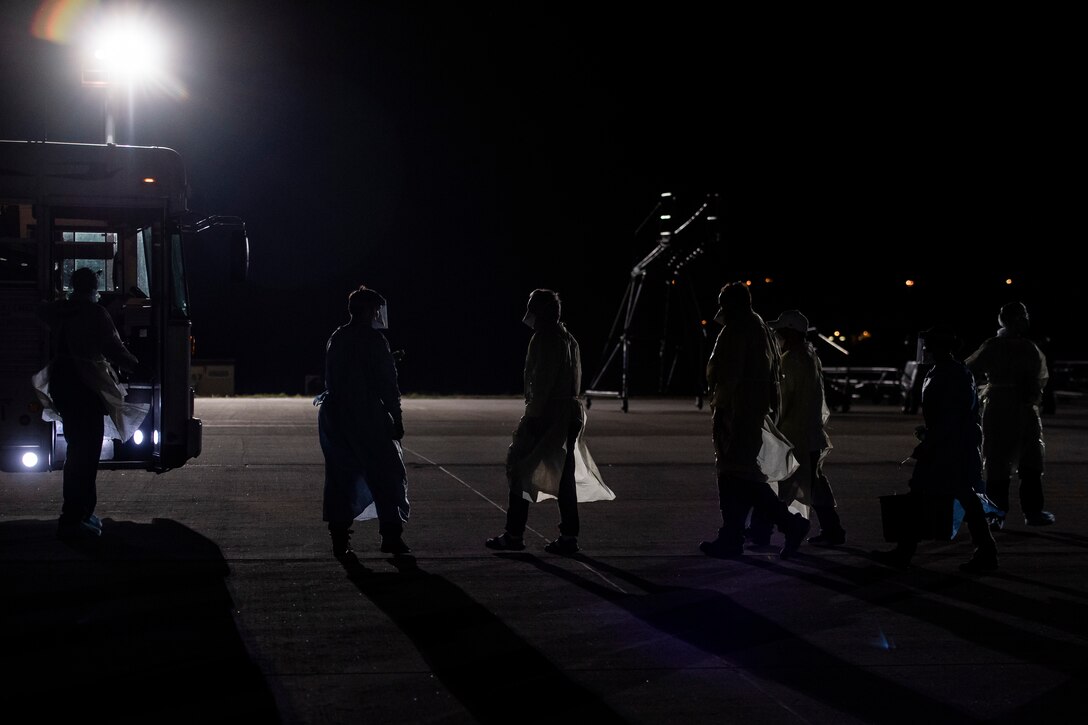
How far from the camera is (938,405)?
826 cm

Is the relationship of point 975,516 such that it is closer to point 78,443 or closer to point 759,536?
point 759,536

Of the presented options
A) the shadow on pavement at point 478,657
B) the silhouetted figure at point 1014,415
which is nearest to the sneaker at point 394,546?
the shadow on pavement at point 478,657

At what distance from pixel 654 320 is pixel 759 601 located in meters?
33.7

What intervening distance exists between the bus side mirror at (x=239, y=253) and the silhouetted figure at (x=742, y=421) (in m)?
5.01

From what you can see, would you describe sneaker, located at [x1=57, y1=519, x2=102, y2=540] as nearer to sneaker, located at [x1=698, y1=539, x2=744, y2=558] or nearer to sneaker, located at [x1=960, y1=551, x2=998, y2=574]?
sneaker, located at [x1=698, y1=539, x2=744, y2=558]

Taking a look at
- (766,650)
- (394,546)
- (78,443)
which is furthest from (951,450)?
(78,443)

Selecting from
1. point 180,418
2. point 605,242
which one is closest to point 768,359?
point 180,418

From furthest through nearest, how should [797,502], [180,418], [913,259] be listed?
[913,259] < [180,418] < [797,502]

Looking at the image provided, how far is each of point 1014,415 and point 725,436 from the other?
3.36m

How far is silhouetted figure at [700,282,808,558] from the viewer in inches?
339

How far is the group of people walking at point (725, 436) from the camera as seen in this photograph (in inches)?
326

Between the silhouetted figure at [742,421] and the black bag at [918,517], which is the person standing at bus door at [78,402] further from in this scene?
the black bag at [918,517]

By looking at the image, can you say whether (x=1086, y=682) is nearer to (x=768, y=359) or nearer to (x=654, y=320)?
(x=768, y=359)

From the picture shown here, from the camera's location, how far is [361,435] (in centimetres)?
868
